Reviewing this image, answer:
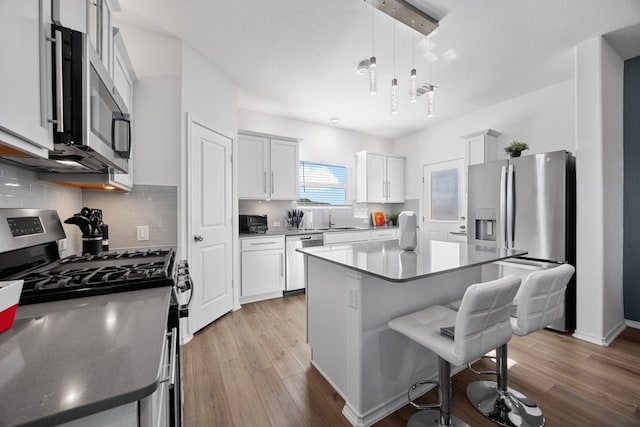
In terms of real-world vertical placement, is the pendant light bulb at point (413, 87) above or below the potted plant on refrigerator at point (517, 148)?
above

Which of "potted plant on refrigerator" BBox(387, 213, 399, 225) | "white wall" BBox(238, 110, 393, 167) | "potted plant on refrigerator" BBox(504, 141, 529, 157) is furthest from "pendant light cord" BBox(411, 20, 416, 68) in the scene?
"potted plant on refrigerator" BBox(387, 213, 399, 225)

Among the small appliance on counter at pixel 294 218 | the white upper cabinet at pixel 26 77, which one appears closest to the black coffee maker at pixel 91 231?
the white upper cabinet at pixel 26 77

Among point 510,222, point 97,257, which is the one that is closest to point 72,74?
point 97,257

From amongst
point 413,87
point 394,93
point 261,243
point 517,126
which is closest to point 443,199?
point 517,126

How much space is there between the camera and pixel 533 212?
8.78 feet

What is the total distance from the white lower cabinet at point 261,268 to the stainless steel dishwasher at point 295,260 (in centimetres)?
10

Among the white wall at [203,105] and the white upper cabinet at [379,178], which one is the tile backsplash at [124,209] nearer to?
the white wall at [203,105]

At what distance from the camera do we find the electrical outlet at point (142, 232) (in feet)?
7.43

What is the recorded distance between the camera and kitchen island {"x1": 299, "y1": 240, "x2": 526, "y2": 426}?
1.44 metres

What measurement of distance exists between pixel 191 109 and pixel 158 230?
1206mm

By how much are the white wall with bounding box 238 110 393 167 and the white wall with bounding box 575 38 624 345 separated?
3.15 meters

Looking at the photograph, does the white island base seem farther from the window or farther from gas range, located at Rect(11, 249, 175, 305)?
the window

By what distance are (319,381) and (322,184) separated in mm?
3342

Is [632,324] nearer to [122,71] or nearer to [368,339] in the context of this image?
[368,339]
